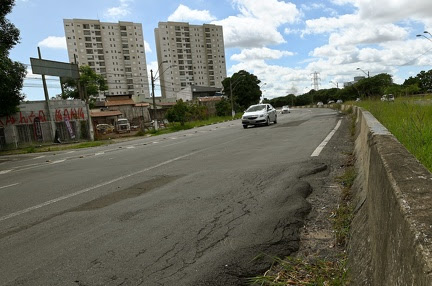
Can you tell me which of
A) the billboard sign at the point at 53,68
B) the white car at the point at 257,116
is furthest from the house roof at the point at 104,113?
the white car at the point at 257,116

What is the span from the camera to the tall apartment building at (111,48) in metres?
103

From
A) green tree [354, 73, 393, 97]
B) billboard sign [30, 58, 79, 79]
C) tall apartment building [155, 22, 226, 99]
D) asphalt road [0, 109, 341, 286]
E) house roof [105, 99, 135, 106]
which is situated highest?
tall apartment building [155, 22, 226, 99]

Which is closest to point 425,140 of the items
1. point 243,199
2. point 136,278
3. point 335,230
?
point 335,230

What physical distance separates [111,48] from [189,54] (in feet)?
88.1

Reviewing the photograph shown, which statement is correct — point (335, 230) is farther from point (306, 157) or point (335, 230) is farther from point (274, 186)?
point (306, 157)

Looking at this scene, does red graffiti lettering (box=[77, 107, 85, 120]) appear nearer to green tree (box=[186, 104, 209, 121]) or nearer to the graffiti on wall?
the graffiti on wall

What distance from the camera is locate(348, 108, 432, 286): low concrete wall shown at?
4.78ft

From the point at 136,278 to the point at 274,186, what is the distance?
3.28 meters

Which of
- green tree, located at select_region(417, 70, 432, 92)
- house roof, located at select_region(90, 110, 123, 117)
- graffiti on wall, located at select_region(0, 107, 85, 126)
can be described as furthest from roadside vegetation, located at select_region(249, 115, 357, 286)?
house roof, located at select_region(90, 110, 123, 117)

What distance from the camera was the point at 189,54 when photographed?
119625 mm

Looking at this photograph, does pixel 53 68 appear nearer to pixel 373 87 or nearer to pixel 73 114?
pixel 73 114

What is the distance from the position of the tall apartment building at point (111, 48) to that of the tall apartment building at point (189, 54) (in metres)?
8.14

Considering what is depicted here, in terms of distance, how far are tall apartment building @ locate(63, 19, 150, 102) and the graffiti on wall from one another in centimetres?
7354

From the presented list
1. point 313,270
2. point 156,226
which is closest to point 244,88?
point 156,226
